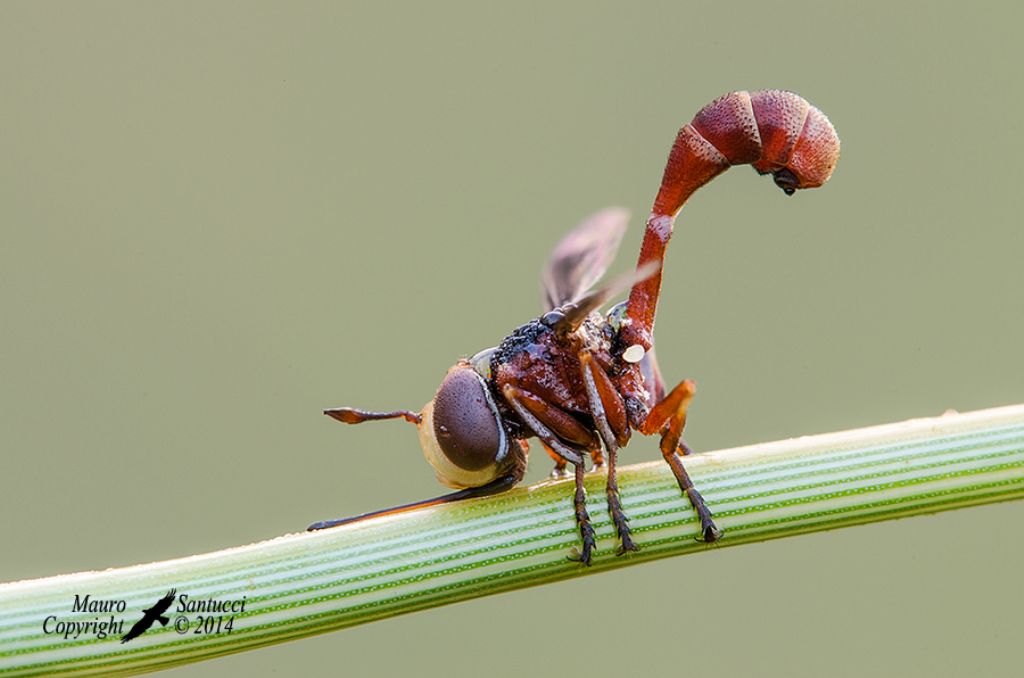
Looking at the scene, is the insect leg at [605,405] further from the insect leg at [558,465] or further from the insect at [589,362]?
the insect leg at [558,465]

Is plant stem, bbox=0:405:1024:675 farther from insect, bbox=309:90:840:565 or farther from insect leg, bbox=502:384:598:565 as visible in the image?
insect leg, bbox=502:384:598:565

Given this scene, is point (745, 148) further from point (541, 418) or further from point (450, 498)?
point (450, 498)

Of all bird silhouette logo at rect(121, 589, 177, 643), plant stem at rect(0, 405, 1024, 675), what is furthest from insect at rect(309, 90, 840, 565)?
bird silhouette logo at rect(121, 589, 177, 643)

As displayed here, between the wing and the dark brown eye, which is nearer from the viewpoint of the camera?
the dark brown eye

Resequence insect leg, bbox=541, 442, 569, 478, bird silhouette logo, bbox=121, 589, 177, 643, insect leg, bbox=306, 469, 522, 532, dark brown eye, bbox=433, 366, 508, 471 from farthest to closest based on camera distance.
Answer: insect leg, bbox=541, 442, 569, 478
dark brown eye, bbox=433, 366, 508, 471
insect leg, bbox=306, 469, 522, 532
bird silhouette logo, bbox=121, 589, 177, 643

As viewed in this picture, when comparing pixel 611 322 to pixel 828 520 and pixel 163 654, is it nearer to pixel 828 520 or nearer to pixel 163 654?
pixel 828 520

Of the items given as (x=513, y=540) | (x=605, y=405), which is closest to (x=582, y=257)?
(x=605, y=405)
